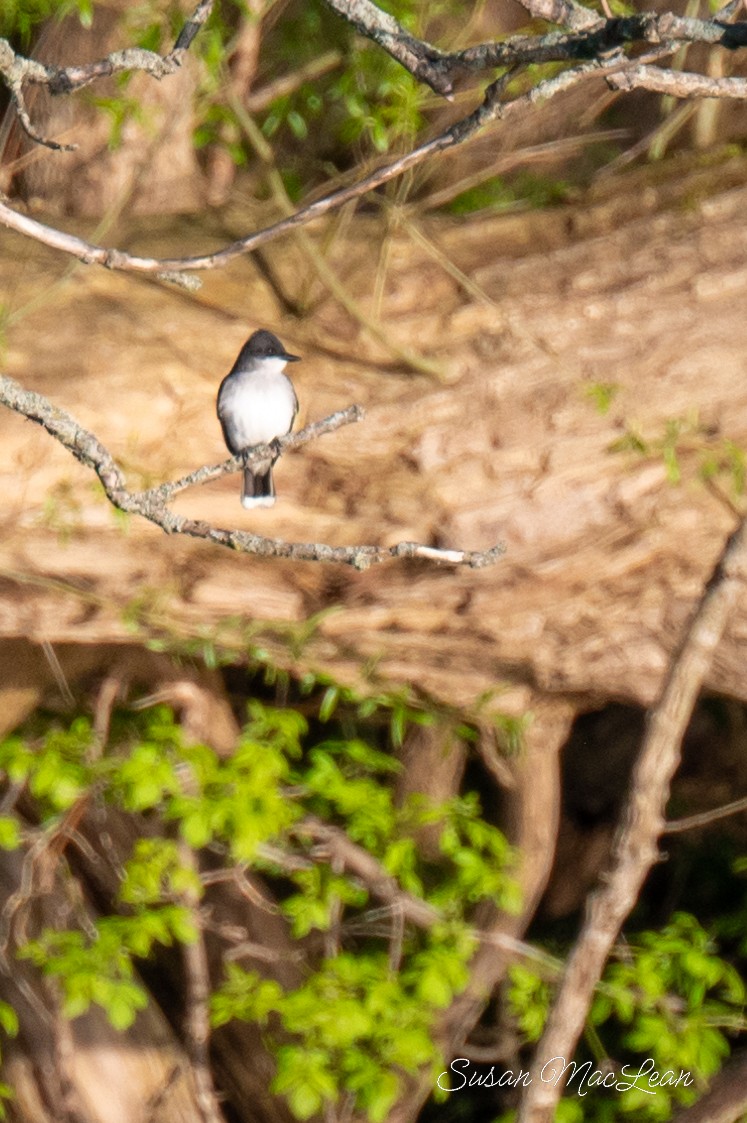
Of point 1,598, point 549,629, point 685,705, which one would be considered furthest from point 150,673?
point 685,705

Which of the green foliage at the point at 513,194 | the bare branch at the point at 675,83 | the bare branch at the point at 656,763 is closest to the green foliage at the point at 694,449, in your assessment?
the bare branch at the point at 656,763

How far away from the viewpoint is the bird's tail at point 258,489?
289 centimetres

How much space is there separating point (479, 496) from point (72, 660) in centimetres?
144

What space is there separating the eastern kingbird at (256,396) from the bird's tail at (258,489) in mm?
65

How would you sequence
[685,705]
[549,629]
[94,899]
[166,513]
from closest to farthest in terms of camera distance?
[166,513]
[685,705]
[549,629]
[94,899]

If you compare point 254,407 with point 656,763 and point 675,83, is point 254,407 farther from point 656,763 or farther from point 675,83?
point 675,83

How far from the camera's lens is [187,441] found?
3.25 meters

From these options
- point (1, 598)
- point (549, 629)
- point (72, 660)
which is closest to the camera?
point (1, 598)

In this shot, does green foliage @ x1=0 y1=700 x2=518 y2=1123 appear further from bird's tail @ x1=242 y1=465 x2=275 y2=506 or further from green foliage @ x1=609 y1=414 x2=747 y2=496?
green foliage @ x1=609 y1=414 x2=747 y2=496

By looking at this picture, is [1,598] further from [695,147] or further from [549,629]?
[695,147]

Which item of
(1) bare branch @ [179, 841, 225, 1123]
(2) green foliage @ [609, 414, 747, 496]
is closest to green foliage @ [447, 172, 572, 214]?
(2) green foliage @ [609, 414, 747, 496]

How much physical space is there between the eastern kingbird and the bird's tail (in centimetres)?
7

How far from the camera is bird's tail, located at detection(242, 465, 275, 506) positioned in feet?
9.48

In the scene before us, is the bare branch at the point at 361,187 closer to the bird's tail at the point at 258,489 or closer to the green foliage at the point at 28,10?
the bird's tail at the point at 258,489
